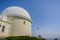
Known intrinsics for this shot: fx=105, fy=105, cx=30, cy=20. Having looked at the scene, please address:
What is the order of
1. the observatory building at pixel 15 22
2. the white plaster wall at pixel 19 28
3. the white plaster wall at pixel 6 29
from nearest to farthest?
the white plaster wall at pixel 6 29, the observatory building at pixel 15 22, the white plaster wall at pixel 19 28

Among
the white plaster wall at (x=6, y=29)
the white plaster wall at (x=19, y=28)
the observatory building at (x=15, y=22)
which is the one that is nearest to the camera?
the white plaster wall at (x=6, y=29)

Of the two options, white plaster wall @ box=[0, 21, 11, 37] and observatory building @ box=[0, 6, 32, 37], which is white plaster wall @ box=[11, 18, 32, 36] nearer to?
observatory building @ box=[0, 6, 32, 37]

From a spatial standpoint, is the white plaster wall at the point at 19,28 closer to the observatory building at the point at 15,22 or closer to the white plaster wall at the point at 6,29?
the observatory building at the point at 15,22

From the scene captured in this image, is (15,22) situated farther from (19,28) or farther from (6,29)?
(6,29)

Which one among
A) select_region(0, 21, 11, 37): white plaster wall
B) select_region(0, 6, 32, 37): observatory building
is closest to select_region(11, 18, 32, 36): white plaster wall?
select_region(0, 6, 32, 37): observatory building

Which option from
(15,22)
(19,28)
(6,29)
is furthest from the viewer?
(15,22)

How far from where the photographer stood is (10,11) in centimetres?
2377

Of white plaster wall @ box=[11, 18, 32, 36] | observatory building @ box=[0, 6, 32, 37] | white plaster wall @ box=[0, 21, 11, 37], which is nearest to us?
white plaster wall @ box=[0, 21, 11, 37]

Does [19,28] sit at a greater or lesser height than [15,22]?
lesser

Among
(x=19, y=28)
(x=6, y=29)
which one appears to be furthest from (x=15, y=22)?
(x=6, y=29)

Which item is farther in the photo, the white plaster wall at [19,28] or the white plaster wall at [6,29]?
the white plaster wall at [19,28]

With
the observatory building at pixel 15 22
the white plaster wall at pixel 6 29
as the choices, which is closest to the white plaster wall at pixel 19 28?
the observatory building at pixel 15 22

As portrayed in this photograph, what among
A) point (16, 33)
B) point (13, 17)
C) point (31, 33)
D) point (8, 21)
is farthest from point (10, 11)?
point (31, 33)

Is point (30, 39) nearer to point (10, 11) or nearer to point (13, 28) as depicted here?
point (13, 28)
